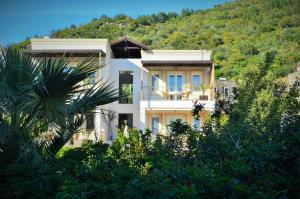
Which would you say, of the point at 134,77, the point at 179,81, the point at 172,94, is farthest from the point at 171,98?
the point at 134,77

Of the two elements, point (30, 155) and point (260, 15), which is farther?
point (260, 15)

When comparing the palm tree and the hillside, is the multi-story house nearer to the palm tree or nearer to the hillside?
the hillside

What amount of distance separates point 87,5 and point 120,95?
12.0 feet

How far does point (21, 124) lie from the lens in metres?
5.92

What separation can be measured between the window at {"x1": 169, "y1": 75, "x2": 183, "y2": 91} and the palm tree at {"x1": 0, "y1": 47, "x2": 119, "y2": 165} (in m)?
19.9

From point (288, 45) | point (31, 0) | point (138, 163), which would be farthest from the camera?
point (288, 45)

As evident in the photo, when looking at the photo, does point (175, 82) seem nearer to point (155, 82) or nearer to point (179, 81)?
point (179, 81)

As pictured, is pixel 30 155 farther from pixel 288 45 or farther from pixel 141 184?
pixel 288 45

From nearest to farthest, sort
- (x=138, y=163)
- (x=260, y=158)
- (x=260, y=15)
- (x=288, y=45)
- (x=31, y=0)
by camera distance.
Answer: (x=260, y=158) < (x=138, y=163) < (x=31, y=0) < (x=288, y=45) < (x=260, y=15)

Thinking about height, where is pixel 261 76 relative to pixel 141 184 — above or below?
above

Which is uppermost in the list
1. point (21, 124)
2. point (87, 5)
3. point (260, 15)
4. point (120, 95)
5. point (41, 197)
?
point (260, 15)

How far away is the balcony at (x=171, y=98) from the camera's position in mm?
24250

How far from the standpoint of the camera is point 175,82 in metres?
26.6

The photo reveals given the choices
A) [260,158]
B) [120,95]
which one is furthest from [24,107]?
[260,158]
